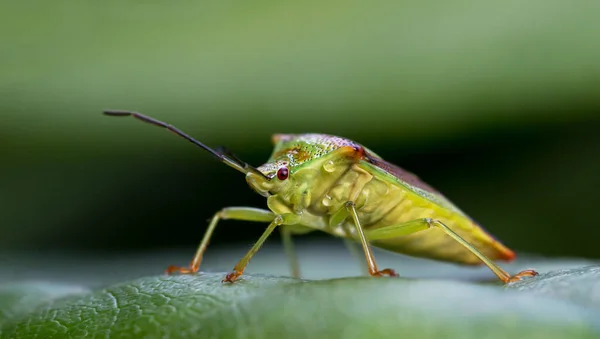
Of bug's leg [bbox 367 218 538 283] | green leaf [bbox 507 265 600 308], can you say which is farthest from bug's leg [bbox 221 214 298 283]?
green leaf [bbox 507 265 600 308]

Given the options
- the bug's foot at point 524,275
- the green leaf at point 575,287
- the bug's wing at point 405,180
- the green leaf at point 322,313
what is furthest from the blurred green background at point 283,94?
the green leaf at point 322,313

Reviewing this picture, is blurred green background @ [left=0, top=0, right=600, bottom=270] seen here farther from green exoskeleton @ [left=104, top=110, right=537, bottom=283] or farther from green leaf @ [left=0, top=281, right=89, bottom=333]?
green leaf @ [left=0, top=281, right=89, bottom=333]

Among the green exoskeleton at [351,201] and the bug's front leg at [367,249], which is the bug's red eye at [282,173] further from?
the bug's front leg at [367,249]

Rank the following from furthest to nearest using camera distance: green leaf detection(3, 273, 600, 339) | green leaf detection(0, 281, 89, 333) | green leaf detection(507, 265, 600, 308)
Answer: green leaf detection(0, 281, 89, 333) < green leaf detection(507, 265, 600, 308) < green leaf detection(3, 273, 600, 339)

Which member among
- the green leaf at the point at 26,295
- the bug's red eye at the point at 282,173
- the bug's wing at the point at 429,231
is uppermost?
the bug's red eye at the point at 282,173

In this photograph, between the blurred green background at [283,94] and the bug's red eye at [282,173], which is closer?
the bug's red eye at [282,173]

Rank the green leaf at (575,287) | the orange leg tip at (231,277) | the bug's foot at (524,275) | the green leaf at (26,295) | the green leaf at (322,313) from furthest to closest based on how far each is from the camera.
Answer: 1. the bug's foot at (524,275)
2. the green leaf at (26,295)
3. the orange leg tip at (231,277)
4. the green leaf at (575,287)
5. the green leaf at (322,313)

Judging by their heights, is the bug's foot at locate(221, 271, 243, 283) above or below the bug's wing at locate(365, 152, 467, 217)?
below

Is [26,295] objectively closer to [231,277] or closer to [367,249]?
[231,277]
